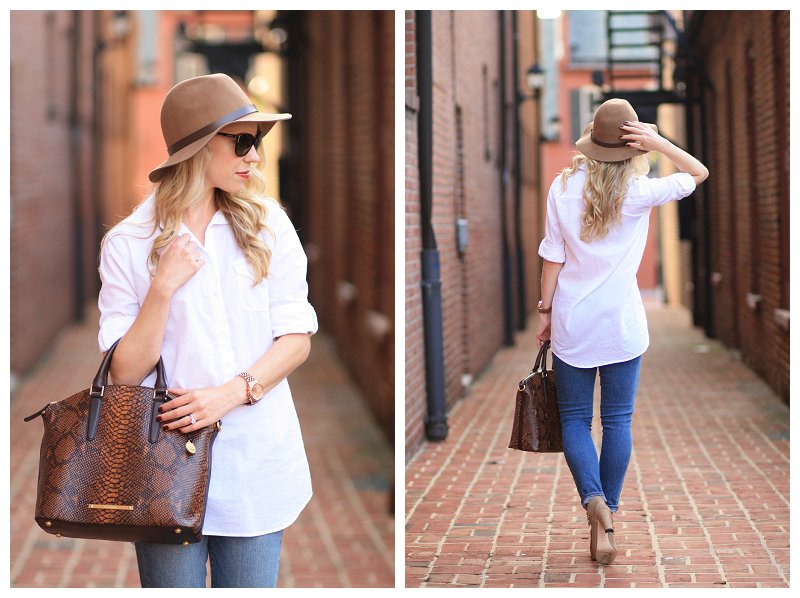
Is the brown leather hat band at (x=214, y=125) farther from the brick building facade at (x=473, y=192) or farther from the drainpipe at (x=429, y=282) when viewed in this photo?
the drainpipe at (x=429, y=282)

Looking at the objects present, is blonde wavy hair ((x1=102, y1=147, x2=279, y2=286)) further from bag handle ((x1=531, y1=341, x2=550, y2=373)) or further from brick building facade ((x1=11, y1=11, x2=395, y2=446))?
brick building facade ((x1=11, y1=11, x2=395, y2=446))

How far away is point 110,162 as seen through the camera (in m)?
23.1

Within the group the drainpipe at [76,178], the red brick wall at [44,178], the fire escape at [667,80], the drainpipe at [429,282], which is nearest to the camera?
the fire escape at [667,80]

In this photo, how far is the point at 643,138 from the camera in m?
3.33

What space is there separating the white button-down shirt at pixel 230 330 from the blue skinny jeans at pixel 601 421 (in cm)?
119

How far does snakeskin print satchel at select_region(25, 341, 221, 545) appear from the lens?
256 centimetres

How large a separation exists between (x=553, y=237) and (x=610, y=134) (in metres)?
0.36

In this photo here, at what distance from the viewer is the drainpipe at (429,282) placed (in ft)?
13.8

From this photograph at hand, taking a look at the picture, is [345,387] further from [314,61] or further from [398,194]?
[398,194]

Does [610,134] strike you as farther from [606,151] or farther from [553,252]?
[553,252]

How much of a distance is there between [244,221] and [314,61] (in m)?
12.5

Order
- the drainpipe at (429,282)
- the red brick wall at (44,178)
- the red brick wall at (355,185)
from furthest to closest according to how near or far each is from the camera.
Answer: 1. the red brick wall at (44,178)
2. the red brick wall at (355,185)
3. the drainpipe at (429,282)

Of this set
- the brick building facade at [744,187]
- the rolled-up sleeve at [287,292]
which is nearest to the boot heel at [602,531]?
the brick building facade at [744,187]
